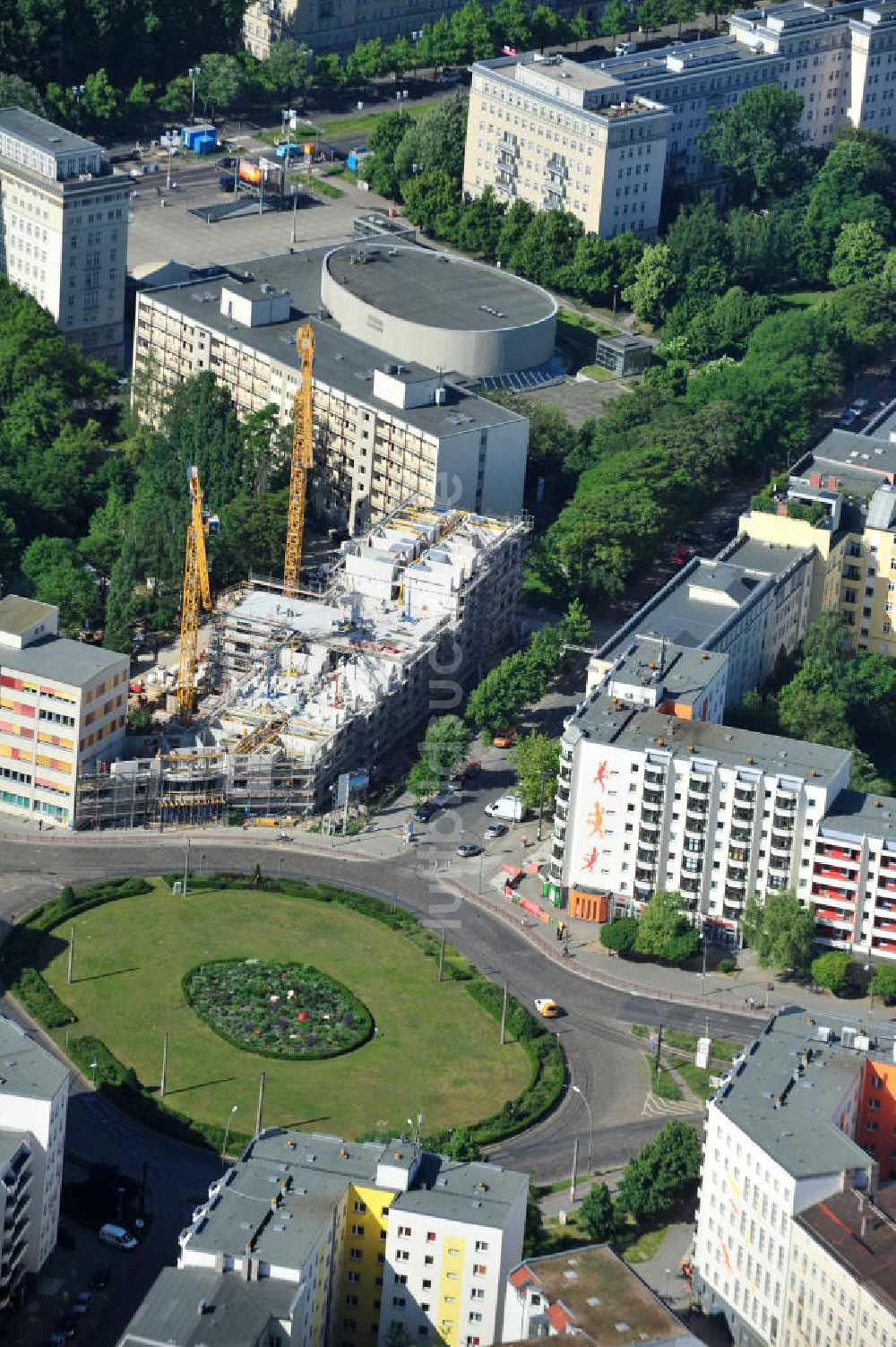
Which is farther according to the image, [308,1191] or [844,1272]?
[308,1191]

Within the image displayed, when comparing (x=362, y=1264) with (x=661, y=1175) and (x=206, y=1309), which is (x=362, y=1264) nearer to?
(x=206, y=1309)

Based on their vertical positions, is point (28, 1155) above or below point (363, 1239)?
above

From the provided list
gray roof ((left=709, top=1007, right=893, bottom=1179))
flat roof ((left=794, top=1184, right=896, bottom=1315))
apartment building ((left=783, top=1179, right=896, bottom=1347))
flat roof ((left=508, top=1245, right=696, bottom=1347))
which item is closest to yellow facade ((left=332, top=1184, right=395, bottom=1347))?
flat roof ((left=508, top=1245, right=696, bottom=1347))

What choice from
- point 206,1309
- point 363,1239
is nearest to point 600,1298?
point 363,1239

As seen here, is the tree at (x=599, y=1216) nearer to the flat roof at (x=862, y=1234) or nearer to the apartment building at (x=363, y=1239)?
the apartment building at (x=363, y=1239)

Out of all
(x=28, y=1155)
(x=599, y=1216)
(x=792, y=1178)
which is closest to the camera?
(x=792, y=1178)

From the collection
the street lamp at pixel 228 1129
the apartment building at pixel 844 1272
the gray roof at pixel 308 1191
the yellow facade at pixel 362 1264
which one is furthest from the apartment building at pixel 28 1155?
the apartment building at pixel 844 1272
